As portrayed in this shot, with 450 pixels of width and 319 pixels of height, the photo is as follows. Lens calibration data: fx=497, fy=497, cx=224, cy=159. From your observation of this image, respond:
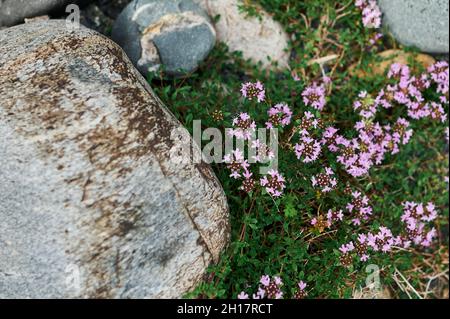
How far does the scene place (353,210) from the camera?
13.7 feet

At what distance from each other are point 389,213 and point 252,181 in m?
1.45

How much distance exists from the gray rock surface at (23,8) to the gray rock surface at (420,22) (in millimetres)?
3031

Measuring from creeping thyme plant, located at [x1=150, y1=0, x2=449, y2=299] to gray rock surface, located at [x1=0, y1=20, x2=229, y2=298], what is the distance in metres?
0.55

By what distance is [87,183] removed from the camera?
3.01m

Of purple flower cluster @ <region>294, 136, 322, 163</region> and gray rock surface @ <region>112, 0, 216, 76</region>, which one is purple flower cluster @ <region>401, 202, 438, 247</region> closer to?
purple flower cluster @ <region>294, 136, 322, 163</region>

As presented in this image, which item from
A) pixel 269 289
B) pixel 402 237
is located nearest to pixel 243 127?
pixel 269 289

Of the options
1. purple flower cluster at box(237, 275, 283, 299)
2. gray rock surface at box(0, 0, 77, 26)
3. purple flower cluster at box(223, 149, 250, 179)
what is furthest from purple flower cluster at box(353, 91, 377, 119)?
gray rock surface at box(0, 0, 77, 26)

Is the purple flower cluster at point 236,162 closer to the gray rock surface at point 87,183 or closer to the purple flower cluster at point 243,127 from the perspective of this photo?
the purple flower cluster at point 243,127

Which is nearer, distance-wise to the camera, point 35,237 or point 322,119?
point 35,237

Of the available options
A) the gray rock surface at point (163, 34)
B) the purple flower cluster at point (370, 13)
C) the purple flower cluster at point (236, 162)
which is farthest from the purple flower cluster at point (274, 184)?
the purple flower cluster at point (370, 13)

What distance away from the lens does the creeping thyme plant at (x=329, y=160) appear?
381 centimetres

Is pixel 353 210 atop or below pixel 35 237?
below
